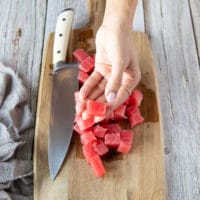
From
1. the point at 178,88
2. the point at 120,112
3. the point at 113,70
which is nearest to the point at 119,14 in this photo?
the point at 113,70

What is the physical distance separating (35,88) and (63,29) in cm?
30

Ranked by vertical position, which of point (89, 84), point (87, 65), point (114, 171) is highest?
point (87, 65)

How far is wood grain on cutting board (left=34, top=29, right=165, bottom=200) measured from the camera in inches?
51.2

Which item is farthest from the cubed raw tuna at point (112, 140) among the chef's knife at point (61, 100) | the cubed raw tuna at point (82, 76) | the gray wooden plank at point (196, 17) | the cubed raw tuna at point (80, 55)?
the gray wooden plank at point (196, 17)

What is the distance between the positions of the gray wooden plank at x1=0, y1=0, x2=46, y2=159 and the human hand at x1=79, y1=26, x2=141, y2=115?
0.34m

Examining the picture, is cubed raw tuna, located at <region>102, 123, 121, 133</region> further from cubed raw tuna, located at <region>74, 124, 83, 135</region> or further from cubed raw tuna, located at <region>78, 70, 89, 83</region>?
cubed raw tuna, located at <region>78, 70, 89, 83</region>

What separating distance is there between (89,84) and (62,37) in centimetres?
30

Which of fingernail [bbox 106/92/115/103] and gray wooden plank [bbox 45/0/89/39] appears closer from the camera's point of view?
fingernail [bbox 106/92/115/103]

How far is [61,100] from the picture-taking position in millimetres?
1429

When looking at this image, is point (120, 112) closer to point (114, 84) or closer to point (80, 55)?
point (114, 84)

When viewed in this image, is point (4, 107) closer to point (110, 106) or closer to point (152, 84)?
point (110, 106)

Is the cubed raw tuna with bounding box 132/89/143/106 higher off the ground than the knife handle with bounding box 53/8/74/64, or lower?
lower

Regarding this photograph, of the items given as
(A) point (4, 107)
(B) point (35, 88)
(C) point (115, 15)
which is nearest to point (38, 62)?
(B) point (35, 88)

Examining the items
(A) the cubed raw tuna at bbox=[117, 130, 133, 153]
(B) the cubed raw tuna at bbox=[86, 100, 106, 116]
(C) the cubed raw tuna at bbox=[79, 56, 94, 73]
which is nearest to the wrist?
(C) the cubed raw tuna at bbox=[79, 56, 94, 73]
